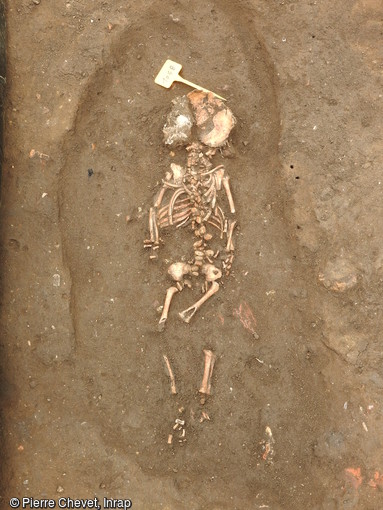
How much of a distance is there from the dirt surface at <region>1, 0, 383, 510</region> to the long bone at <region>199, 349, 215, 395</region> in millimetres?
85

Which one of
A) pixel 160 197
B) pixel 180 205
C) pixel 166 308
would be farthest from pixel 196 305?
pixel 160 197

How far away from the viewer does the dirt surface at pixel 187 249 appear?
15.4ft

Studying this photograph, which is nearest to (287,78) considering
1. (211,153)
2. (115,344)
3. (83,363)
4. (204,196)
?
(211,153)

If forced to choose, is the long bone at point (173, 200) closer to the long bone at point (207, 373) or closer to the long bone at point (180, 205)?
the long bone at point (180, 205)

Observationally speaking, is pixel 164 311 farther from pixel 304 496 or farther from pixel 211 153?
pixel 304 496

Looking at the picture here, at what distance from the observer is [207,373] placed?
4.70m

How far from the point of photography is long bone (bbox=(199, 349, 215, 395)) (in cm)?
468

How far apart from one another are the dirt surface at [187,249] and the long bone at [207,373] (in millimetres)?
85
